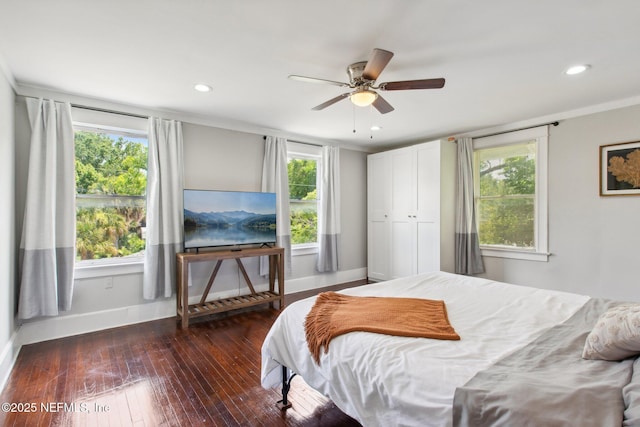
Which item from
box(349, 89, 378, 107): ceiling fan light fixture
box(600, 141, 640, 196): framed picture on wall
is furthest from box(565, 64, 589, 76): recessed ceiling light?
box(349, 89, 378, 107): ceiling fan light fixture

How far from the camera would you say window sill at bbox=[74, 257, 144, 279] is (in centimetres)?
316

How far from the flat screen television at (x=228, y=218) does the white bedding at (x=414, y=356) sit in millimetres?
2042

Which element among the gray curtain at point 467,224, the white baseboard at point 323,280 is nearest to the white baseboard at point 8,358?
the white baseboard at point 323,280

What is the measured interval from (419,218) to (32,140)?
4.51 metres

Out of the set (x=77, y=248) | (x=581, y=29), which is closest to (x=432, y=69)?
(x=581, y=29)

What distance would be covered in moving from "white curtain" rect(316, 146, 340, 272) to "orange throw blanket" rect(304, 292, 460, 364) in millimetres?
2766

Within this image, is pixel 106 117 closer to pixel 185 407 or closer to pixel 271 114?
pixel 271 114

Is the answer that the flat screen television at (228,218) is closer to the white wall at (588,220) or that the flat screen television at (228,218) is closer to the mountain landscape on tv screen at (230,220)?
the mountain landscape on tv screen at (230,220)

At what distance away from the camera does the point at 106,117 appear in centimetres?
326

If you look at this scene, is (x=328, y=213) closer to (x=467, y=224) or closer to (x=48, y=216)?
(x=467, y=224)

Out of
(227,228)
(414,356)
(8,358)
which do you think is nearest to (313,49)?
(414,356)

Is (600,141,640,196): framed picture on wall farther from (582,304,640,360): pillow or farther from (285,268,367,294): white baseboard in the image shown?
(285,268,367,294): white baseboard

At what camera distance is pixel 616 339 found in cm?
117

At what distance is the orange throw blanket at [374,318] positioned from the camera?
1.54 metres
